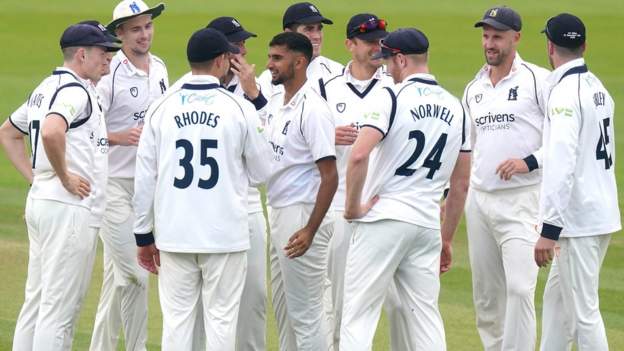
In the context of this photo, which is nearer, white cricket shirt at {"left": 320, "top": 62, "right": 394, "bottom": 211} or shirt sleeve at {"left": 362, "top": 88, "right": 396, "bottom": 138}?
shirt sleeve at {"left": 362, "top": 88, "right": 396, "bottom": 138}

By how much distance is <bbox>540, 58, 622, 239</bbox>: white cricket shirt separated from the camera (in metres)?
7.65

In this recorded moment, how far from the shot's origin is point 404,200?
303 inches

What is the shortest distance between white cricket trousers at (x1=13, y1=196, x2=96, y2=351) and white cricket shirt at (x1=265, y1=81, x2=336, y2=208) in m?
1.22

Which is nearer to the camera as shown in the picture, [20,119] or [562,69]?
[562,69]

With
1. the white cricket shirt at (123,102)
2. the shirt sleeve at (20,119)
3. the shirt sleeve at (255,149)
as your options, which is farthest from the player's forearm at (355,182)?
the shirt sleeve at (20,119)

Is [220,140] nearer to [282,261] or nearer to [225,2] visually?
[282,261]

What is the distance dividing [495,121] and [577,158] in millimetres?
986

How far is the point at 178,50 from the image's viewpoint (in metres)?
23.1

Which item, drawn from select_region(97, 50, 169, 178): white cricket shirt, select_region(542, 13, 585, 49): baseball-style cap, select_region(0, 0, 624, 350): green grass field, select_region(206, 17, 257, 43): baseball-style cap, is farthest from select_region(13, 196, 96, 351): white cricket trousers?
select_region(0, 0, 624, 350): green grass field

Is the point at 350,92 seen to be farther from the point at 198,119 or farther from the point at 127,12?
the point at 198,119

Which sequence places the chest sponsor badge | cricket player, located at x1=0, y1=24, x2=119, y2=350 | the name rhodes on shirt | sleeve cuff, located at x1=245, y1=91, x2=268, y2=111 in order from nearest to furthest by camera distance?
1. the name rhodes on shirt
2. cricket player, located at x1=0, y1=24, x2=119, y2=350
3. sleeve cuff, located at x1=245, y1=91, x2=268, y2=111
4. the chest sponsor badge

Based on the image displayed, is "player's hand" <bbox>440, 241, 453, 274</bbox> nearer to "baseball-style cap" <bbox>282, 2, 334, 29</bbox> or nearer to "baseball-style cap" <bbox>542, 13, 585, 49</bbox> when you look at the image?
"baseball-style cap" <bbox>542, 13, 585, 49</bbox>

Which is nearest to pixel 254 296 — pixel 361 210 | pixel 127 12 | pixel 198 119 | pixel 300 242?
pixel 300 242

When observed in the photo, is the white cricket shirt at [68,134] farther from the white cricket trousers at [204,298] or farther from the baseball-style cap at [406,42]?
the baseball-style cap at [406,42]
